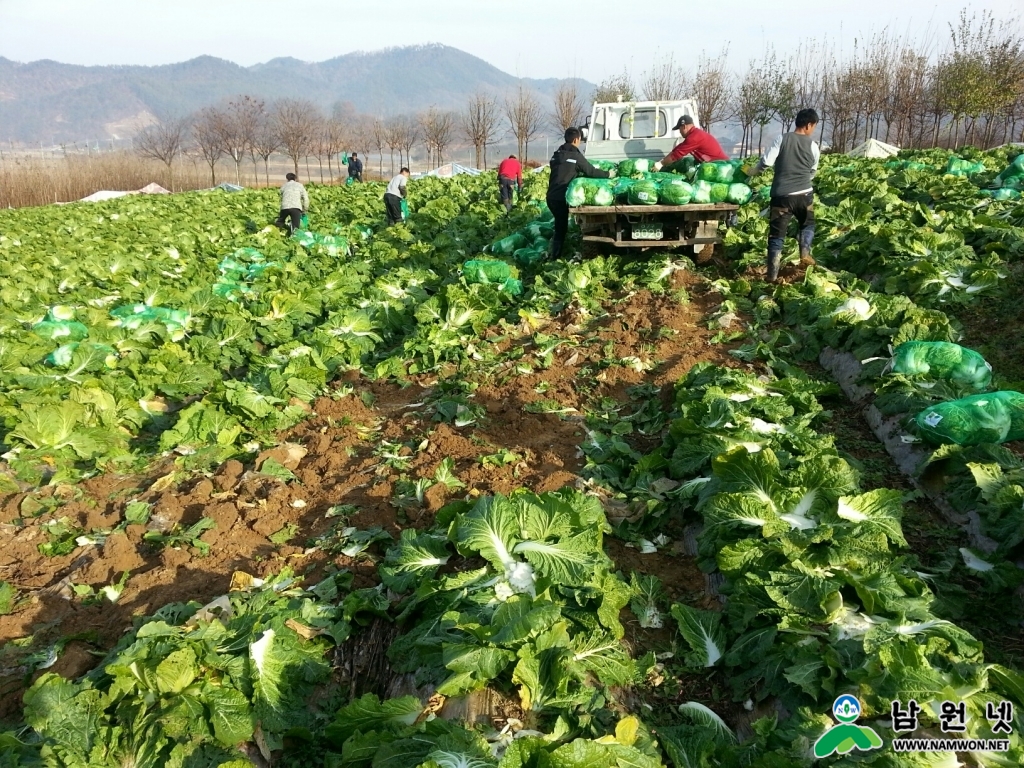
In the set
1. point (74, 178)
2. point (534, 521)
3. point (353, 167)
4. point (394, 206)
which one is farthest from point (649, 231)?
point (74, 178)

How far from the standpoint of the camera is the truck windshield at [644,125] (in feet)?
46.3

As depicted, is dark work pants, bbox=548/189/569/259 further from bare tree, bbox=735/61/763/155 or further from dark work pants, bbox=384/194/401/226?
bare tree, bbox=735/61/763/155

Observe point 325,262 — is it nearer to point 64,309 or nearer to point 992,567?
point 64,309

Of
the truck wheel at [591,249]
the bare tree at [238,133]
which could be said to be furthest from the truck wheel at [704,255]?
the bare tree at [238,133]

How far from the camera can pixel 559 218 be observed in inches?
376

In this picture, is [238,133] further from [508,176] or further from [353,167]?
[508,176]

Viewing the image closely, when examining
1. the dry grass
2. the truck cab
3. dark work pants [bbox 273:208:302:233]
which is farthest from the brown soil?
the dry grass

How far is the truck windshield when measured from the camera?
14117 millimetres

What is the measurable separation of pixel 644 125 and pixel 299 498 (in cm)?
1246

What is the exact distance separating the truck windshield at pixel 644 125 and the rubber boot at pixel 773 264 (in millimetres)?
7673

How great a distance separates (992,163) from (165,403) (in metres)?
18.2

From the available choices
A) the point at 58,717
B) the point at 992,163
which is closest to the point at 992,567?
the point at 58,717

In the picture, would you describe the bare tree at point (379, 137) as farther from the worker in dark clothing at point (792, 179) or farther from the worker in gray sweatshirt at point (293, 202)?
the worker in dark clothing at point (792, 179)

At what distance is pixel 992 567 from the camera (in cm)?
322
